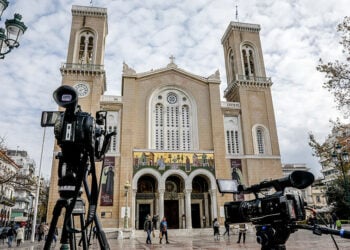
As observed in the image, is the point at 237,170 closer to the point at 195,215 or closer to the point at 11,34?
the point at 195,215

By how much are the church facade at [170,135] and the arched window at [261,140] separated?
0.32 feet

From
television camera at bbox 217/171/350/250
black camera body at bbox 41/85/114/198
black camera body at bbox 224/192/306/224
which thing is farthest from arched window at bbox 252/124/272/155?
black camera body at bbox 41/85/114/198

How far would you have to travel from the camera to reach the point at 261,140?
91.1 feet

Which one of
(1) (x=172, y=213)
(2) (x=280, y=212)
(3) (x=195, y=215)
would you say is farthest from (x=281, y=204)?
(3) (x=195, y=215)

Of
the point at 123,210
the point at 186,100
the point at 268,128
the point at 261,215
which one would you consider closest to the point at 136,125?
the point at 186,100

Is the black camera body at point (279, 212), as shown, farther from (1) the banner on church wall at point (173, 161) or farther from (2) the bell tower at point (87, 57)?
(2) the bell tower at point (87, 57)

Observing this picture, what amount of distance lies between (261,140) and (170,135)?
930cm

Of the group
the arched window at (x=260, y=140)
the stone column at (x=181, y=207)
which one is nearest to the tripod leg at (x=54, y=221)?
the stone column at (x=181, y=207)

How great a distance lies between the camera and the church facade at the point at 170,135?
2336 centimetres

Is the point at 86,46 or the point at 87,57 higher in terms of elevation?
the point at 86,46

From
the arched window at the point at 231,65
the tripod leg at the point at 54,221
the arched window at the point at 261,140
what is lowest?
the tripod leg at the point at 54,221

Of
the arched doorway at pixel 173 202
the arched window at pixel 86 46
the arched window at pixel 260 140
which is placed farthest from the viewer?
the arched window at pixel 86 46

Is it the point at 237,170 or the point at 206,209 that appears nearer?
the point at 206,209

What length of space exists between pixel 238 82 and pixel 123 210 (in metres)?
17.0
